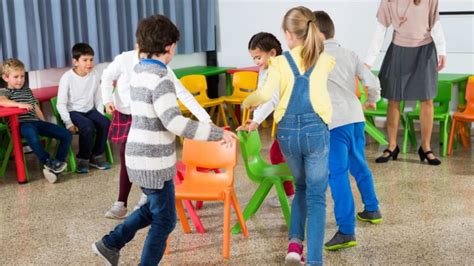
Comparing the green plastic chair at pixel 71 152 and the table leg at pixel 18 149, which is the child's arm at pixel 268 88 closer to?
the table leg at pixel 18 149

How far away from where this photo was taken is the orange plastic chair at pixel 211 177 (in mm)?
3596

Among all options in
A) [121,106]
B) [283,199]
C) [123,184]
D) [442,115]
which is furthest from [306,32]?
[442,115]

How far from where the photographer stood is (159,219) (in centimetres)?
307

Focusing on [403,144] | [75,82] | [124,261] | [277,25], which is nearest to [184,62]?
[277,25]

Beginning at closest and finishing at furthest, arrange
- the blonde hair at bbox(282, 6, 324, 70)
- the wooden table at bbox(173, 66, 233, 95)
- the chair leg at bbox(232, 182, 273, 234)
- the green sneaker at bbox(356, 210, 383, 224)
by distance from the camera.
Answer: the blonde hair at bbox(282, 6, 324, 70) < the chair leg at bbox(232, 182, 273, 234) < the green sneaker at bbox(356, 210, 383, 224) < the wooden table at bbox(173, 66, 233, 95)

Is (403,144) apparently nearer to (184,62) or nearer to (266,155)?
(266,155)

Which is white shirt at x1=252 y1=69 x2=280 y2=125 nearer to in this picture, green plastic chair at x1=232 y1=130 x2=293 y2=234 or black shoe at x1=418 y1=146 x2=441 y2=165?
green plastic chair at x1=232 y1=130 x2=293 y2=234

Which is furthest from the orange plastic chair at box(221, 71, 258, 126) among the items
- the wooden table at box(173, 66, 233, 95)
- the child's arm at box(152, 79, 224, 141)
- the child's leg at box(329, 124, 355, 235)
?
the child's arm at box(152, 79, 224, 141)

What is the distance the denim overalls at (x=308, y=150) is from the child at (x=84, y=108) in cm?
272

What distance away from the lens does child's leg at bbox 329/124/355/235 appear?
3.57m

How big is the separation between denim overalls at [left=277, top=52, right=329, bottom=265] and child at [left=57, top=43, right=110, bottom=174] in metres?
2.72

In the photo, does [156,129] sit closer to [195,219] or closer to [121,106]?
[195,219]

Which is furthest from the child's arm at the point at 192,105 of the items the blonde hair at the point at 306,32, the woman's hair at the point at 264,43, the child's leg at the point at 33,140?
the child's leg at the point at 33,140

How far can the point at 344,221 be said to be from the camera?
12.0 feet
